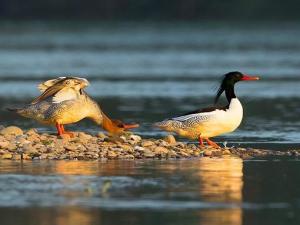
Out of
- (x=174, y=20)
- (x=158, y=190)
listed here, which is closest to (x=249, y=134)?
(x=158, y=190)

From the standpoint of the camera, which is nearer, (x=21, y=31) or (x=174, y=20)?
(x=21, y=31)

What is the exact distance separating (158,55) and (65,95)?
39.9 m

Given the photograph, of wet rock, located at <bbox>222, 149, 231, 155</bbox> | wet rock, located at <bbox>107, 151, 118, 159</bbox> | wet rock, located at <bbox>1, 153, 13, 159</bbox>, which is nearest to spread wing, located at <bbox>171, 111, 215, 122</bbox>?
wet rock, located at <bbox>222, 149, 231, 155</bbox>

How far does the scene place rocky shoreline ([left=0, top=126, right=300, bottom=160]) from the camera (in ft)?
66.6

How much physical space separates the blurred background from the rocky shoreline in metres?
1.72

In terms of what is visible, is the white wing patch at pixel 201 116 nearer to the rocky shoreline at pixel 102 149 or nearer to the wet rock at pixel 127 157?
the rocky shoreline at pixel 102 149

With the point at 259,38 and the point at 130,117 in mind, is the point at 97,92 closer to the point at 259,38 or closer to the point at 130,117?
the point at 130,117

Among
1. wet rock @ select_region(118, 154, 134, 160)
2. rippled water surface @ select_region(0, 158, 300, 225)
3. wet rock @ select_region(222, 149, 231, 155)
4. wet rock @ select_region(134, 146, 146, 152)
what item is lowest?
rippled water surface @ select_region(0, 158, 300, 225)

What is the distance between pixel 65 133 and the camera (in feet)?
72.5

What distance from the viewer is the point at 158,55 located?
2436 inches

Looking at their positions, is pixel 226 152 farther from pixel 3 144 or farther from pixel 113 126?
pixel 3 144

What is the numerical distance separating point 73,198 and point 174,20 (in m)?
91.0

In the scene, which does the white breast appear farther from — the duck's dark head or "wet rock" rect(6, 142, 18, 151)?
"wet rock" rect(6, 142, 18, 151)

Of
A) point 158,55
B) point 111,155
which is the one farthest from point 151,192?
point 158,55
